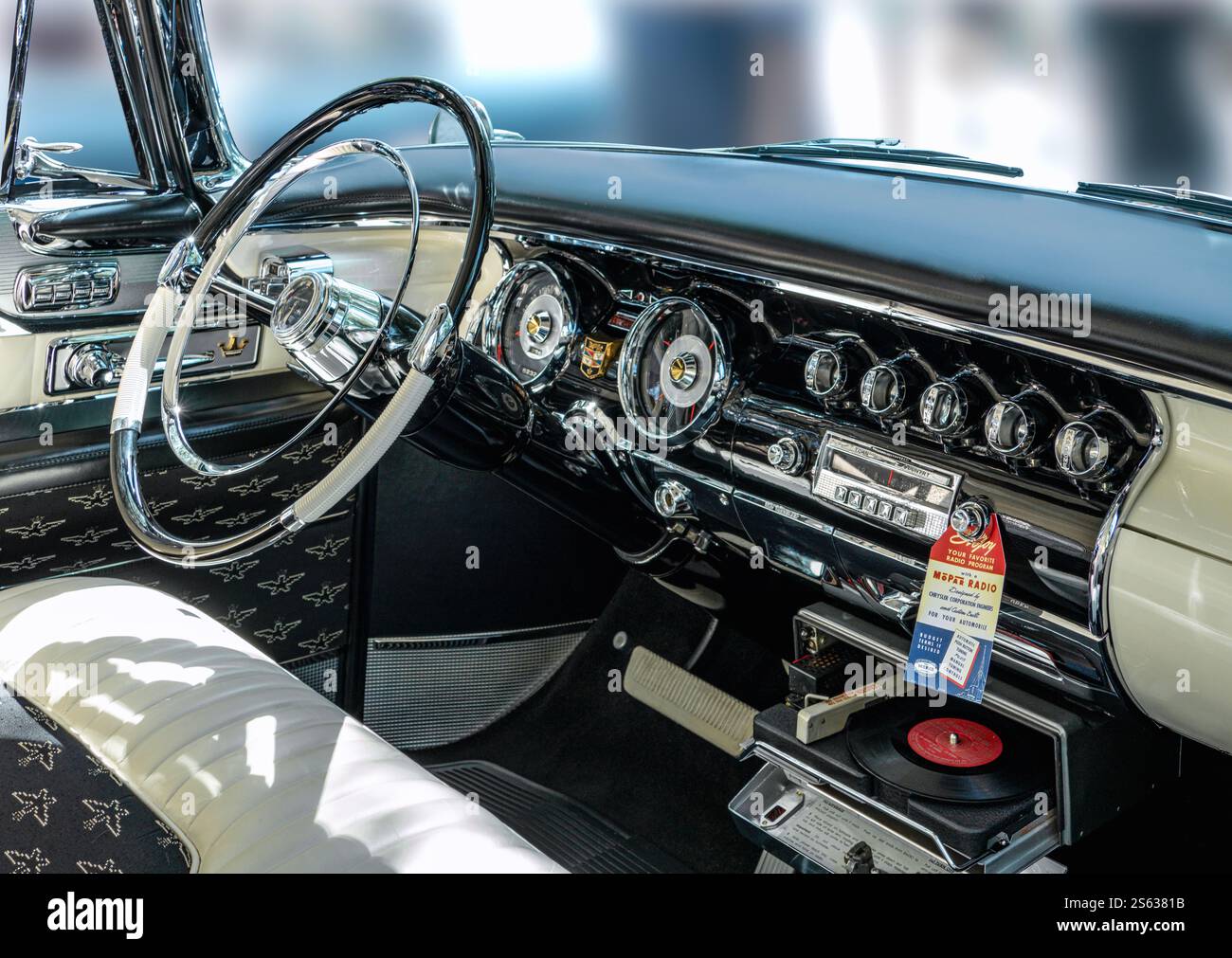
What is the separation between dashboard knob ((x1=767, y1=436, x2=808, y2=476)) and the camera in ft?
4.47

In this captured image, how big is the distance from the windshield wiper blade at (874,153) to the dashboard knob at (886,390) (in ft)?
0.98

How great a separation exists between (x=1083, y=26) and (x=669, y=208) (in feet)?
1.63

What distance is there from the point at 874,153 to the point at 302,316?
0.76 m

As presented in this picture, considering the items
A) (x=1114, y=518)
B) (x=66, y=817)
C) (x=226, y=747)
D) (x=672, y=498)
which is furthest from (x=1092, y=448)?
(x=66, y=817)

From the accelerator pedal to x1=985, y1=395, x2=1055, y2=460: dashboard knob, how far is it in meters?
1.03

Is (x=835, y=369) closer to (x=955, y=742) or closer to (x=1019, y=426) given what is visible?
(x=1019, y=426)

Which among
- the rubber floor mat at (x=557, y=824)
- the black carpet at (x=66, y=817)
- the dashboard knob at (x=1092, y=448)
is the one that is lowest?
the rubber floor mat at (x=557, y=824)

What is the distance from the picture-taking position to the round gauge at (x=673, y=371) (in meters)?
1.44

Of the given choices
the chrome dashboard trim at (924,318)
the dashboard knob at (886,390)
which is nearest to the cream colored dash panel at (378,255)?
the chrome dashboard trim at (924,318)

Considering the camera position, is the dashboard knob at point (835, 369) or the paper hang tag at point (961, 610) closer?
the paper hang tag at point (961, 610)

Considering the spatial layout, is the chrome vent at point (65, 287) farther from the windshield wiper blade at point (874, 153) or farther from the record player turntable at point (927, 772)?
the record player turntable at point (927, 772)

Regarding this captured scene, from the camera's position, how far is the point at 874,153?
4.96 feet

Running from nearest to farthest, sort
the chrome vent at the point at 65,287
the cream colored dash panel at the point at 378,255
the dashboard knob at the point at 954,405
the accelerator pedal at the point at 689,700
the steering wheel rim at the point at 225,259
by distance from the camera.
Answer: the dashboard knob at the point at 954,405
the steering wheel rim at the point at 225,259
the chrome vent at the point at 65,287
the cream colored dash panel at the point at 378,255
the accelerator pedal at the point at 689,700
